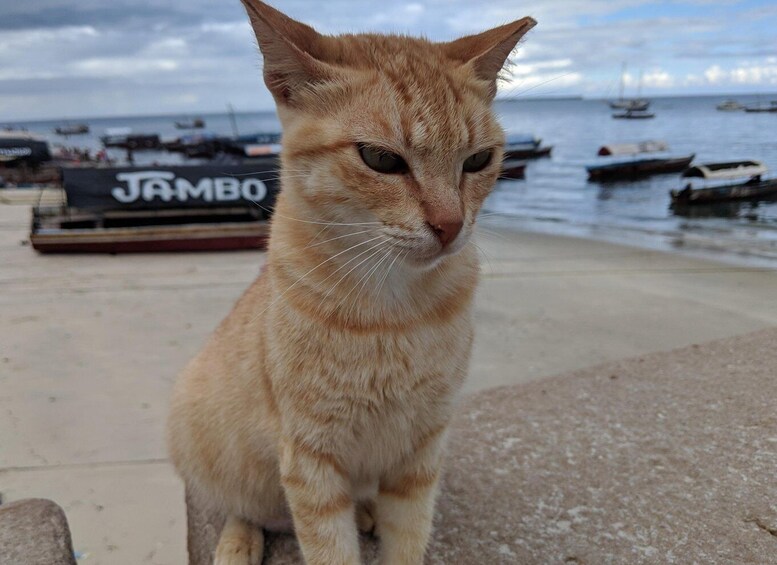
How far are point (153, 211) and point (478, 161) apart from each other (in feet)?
31.2

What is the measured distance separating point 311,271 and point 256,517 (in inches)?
41.8

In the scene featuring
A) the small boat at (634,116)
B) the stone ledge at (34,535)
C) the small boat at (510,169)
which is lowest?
the stone ledge at (34,535)

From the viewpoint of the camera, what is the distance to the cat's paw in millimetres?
2219

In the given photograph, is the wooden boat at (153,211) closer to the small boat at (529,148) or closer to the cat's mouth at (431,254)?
the cat's mouth at (431,254)

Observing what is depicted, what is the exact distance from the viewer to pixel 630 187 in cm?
1944

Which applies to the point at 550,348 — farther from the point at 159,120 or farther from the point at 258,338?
the point at 159,120

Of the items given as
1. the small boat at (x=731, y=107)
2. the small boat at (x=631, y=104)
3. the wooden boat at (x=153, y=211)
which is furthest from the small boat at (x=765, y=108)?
the wooden boat at (x=153, y=211)

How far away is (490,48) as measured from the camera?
6.00 ft

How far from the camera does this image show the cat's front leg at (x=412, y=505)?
6.47ft

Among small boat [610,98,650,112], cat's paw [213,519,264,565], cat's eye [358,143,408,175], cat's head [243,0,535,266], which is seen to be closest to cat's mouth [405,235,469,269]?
cat's head [243,0,535,266]

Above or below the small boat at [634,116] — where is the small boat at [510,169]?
below

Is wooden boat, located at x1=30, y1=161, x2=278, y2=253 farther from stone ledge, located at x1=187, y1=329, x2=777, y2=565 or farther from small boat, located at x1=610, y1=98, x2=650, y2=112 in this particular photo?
small boat, located at x1=610, y1=98, x2=650, y2=112

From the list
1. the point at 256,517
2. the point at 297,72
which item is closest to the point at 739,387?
the point at 256,517

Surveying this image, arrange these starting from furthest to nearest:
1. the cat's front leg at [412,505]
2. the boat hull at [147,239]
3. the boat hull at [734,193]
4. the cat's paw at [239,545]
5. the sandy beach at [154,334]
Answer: the boat hull at [734,193]
the boat hull at [147,239]
the sandy beach at [154,334]
the cat's paw at [239,545]
the cat's front leg at [412,505]
